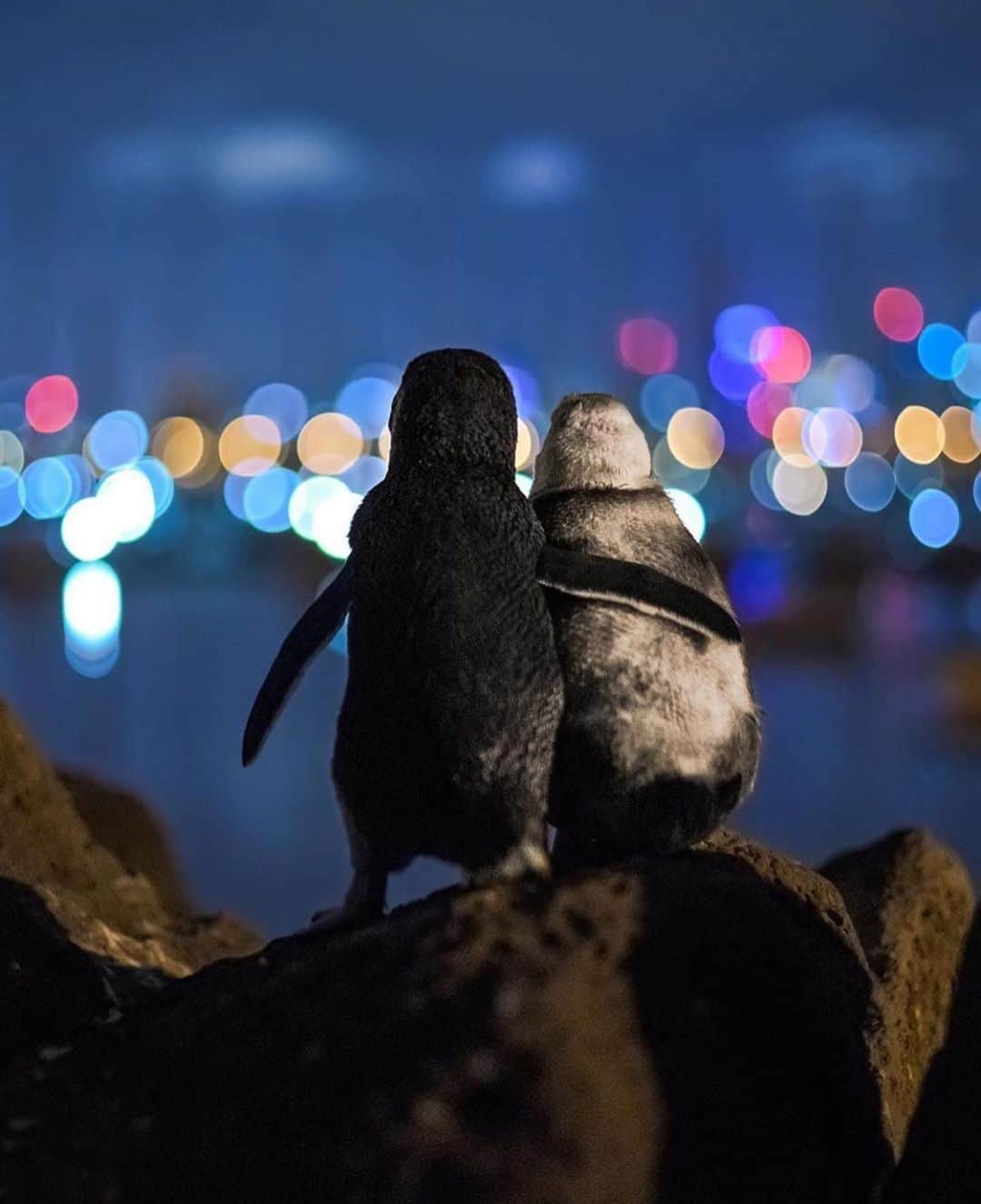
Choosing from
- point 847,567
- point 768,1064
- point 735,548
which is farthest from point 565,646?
point 735,548

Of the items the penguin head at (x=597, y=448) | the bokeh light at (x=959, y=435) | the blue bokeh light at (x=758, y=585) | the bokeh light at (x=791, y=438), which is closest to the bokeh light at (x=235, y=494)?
the bokeh light at (x=791, y=438)

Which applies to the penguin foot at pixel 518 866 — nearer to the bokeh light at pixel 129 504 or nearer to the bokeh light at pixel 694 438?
the bokeh light at pixel 129 504

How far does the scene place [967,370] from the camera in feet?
122

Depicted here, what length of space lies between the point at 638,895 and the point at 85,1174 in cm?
56

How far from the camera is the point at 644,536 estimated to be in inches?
69.9

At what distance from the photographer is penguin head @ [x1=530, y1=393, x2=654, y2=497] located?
1.83 m

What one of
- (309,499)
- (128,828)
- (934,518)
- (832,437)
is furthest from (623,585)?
(832,437)

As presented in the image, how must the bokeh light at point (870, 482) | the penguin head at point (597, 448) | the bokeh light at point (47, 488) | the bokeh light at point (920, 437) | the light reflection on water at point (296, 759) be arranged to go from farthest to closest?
the bokeh light at point (920, 437)
the bokeh light at point (870, 482)
the bokeh light at point (47, 488)
the light reflection on water at point (296, 759)
the penguin head at point (597, 448)

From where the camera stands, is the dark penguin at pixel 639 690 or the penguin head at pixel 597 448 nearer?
the dark penguin at pixel 639 690

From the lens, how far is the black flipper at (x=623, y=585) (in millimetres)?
1677

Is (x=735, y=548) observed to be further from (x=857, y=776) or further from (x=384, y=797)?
(x=384, y=797)

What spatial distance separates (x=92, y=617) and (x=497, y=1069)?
44.3 ft

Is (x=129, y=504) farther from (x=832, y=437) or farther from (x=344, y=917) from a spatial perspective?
(x=344, y=917)

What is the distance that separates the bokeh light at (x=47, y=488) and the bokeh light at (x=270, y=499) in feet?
13.2
